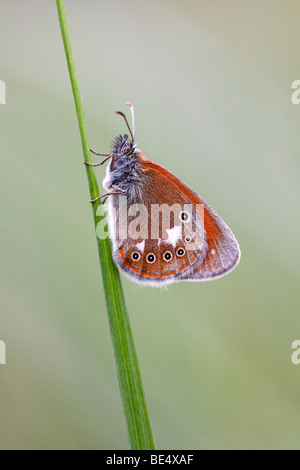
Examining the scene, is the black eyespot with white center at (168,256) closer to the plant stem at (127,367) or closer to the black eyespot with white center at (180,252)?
the black eyespot with white center at (180,252)

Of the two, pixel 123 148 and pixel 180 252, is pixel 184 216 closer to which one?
pixel 180 252

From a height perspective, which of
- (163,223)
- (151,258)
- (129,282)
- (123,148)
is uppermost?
(123,148)

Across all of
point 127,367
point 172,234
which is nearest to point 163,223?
point 172,234

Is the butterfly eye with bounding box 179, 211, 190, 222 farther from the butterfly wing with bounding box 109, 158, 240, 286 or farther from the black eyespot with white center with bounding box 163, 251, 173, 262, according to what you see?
the black eyespot with white center with bounding box 163, 251, 173, 262

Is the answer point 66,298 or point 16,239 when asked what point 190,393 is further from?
point 16,239

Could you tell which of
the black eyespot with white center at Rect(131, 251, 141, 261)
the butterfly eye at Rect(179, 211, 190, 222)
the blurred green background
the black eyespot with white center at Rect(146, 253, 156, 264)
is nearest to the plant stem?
the black eyespot with white center at Rect(131, 251, 141, 261)

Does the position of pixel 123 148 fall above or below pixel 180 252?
above
